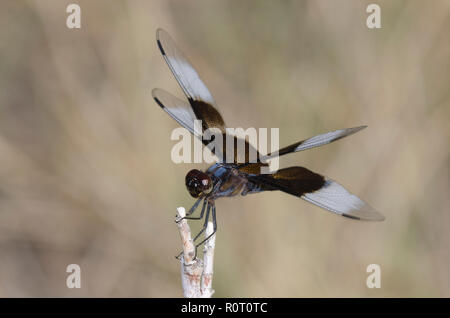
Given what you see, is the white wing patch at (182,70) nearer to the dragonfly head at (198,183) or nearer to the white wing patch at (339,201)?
the dragonfly head at (198,183)

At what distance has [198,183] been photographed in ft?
6.97

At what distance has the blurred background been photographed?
386cm

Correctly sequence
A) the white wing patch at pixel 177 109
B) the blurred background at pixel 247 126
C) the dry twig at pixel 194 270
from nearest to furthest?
the dry twig at pixel 194 270 < the white wing patch at pixel 177 109 < the blurred background at pixel 247 126

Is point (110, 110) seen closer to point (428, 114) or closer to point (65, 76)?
point (65, 76)

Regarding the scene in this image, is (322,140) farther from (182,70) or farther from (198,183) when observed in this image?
(182,70)

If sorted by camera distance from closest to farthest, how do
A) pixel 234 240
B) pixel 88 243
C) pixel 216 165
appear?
pixel 216 165
pixel 234 240
pixel 88 243

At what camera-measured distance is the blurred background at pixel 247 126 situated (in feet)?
12.7

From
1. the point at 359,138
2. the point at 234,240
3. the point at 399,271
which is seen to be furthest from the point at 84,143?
the point at 399,271

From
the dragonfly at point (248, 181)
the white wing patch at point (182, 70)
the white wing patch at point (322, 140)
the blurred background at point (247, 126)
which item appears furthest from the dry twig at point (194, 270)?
the blurred background at point (247, 126)

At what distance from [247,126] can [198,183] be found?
6.21 feet

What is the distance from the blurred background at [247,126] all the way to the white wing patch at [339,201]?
1538 millimetres

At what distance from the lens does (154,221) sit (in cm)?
388

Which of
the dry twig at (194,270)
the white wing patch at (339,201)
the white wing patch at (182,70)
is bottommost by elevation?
the dry twig at (194,270)

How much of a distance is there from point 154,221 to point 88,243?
0.63 metres
